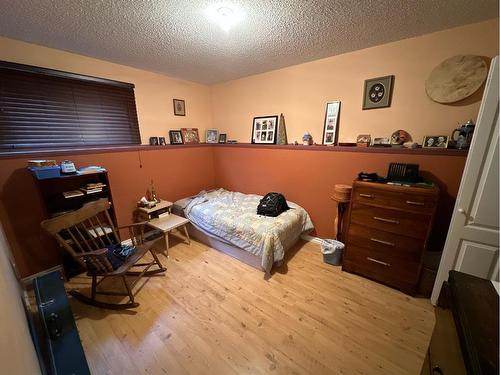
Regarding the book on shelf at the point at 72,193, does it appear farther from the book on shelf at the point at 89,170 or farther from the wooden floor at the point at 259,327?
the wooden floor at the point at 259,327

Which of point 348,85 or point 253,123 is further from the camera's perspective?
point 253,123

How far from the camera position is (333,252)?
2346 mm

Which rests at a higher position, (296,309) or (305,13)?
(305,13)

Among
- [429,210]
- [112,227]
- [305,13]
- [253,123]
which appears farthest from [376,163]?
[112,227]

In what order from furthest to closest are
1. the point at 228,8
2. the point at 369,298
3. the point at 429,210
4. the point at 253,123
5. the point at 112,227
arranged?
1. the point at 253,123
2. the point at 112,227
3. the point at 369,298
4. the point at 429,210
5. the point at 228,8

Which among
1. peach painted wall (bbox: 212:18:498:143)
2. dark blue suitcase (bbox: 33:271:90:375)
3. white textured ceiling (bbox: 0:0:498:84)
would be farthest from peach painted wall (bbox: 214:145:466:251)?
dark blue suitcase (bbox: 33:271:90:375)

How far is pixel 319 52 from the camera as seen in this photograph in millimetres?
2348

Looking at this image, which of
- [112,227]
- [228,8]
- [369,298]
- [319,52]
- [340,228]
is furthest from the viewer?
[340,228]

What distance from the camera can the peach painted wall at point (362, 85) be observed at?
1.83 m

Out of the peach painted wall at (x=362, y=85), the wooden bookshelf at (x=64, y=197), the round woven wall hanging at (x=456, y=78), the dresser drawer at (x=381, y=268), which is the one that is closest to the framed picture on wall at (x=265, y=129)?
the peach painted wall at (x=362, y=85)

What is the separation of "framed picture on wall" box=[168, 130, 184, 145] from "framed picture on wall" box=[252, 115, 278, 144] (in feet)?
3.98

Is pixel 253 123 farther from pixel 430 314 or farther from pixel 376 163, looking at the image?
pixel 430 314

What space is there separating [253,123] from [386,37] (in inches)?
→ 74.7

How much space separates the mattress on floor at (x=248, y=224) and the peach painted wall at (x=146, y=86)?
1.31m
